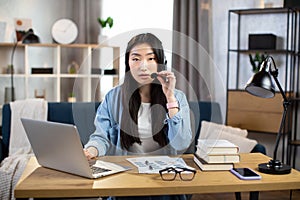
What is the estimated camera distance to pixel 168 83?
162 cm

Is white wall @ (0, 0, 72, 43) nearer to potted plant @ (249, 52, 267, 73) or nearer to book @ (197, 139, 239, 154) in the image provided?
potted plant @ (249, 52, 267, 73)

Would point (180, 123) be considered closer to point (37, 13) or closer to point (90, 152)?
point (90, 152)

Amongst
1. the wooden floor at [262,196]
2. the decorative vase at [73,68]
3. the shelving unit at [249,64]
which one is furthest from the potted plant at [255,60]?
the decorative vase at [73,68]

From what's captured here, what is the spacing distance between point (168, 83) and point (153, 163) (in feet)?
1.06

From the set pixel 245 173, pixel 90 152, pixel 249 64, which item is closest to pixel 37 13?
pixel 249 64

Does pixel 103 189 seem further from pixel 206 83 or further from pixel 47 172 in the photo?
pixel 206 83

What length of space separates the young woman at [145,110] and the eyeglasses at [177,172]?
9cm

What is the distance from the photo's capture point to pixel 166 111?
5.33 ft

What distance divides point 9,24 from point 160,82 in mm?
3515

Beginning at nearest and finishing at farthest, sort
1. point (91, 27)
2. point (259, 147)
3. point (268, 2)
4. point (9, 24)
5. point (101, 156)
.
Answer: point (101, 156)
point (259, 147)
point (268, 2)
point (9, 24)
point (91, 27)

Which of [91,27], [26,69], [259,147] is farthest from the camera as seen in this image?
[91,27]

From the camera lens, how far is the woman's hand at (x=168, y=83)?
1.60m

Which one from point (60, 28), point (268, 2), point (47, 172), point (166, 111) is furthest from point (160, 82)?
point (60, 28)

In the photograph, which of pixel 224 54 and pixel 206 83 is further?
pixel 224 54
